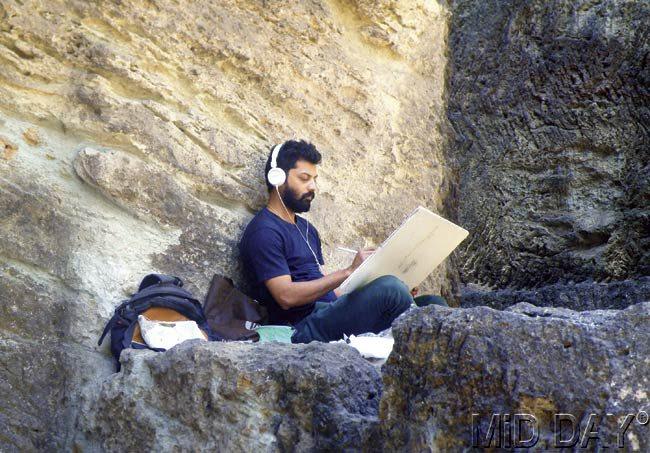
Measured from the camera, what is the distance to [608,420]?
214cm

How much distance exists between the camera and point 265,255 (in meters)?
4.55

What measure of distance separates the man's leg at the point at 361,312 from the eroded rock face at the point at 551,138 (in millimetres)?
2094

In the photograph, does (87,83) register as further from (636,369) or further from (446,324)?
(636,369)

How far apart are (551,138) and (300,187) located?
2.30m

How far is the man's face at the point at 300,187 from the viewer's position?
15.9ft

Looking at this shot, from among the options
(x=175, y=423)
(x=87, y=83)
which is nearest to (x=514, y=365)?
(x=175, y=423)

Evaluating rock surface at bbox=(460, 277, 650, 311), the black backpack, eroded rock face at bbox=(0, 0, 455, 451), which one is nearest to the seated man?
eroded rock face at bbox=(0, 0, 455, 451)

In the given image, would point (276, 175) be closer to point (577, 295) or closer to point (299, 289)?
point (299, 289)

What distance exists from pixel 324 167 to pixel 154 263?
1.34m

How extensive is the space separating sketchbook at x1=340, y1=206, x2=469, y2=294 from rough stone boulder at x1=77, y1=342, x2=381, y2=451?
104cm

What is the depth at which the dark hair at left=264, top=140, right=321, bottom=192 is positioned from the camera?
486 centimetres

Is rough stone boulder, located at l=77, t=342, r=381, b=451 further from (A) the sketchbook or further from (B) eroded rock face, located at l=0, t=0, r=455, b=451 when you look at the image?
(A) the sketchbook

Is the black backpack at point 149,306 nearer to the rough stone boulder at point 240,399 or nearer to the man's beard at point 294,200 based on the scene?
the rough stone boulder at point 240,399

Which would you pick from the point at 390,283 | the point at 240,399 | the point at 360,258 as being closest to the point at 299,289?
the point at 360,258
